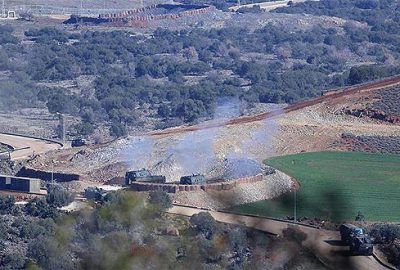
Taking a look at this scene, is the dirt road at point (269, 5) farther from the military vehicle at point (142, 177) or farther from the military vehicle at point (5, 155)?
the military vehicle at point (142, 177)

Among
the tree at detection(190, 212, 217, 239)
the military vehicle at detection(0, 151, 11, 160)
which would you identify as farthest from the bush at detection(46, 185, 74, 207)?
the military vehicle at detection(0, 151, 11, 160)

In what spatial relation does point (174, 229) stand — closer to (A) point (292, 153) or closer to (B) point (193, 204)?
(B) point (193, 204)

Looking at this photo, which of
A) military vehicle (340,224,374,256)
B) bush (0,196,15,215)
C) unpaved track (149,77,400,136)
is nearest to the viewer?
military vehicle (340,224,374,256)

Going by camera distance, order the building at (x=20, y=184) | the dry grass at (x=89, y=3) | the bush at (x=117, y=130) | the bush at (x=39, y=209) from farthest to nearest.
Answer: the dry grass at (x=89, y=3)
the bush at (x=117, y=130)
the building at (x=20, y=184)
the bush at (x=39, y=209)

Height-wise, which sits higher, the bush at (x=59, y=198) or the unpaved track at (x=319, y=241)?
the unpaved track at (x=319, y=241)

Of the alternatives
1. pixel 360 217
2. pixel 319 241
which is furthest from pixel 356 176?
pixel 319 241

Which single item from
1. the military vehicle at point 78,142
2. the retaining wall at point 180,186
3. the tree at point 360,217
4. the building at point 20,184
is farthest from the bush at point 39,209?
the military vehicle at point 78,142

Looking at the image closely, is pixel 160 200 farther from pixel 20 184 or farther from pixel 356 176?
pixel 356 176

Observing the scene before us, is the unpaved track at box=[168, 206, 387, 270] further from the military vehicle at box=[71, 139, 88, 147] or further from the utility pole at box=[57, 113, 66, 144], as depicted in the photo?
the utility pole at box=[57, 113, 66, 144]
